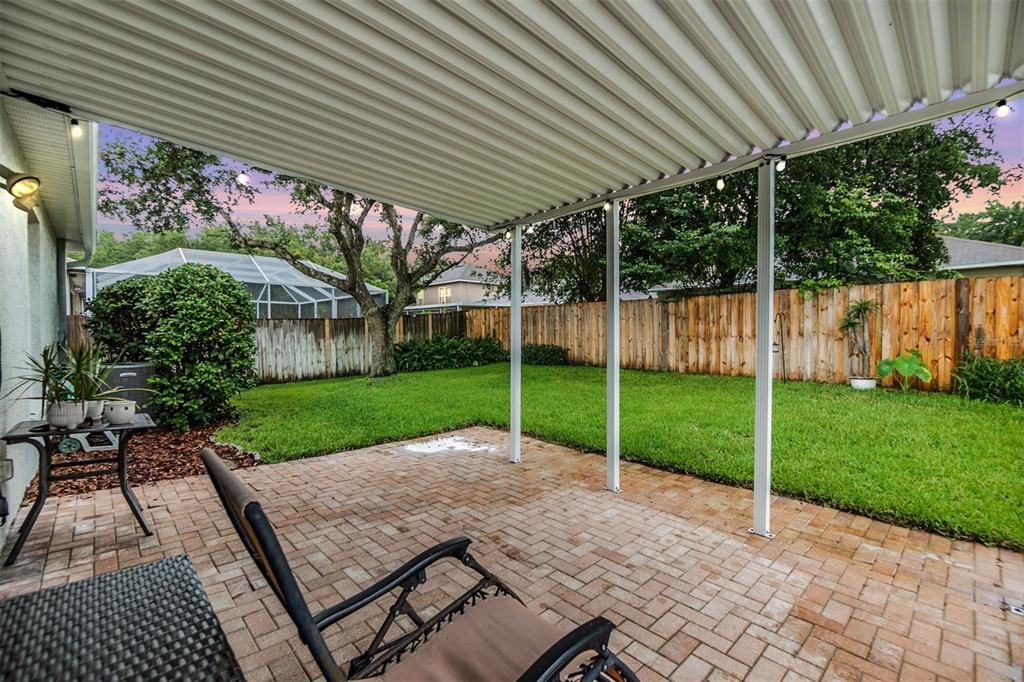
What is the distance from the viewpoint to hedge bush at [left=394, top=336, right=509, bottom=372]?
40.9 feet

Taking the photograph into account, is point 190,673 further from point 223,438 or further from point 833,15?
point 223,438

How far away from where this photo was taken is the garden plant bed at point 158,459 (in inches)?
169

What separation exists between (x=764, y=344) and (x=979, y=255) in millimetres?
14653

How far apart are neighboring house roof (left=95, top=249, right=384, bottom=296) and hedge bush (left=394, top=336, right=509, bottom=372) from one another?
262 cm

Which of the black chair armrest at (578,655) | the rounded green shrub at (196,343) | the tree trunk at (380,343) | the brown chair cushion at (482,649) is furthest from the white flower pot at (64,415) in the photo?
the tree trunk at (380,343)

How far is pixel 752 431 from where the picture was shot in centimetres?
568

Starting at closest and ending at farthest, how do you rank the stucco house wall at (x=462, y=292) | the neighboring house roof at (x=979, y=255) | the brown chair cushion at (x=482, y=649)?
the brown chair cushion at (x=482, y=649) < the neighboring house roof at (x=979, y=255) < the stucco house wall at (x=462, y=292)

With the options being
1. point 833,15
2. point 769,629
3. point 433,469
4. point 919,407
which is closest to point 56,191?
point 433,469

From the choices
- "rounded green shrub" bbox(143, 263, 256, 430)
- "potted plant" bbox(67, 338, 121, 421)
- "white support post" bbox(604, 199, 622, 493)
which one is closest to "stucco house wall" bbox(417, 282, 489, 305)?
"rounded green shrub" bbox(143, 263, 256, 430)

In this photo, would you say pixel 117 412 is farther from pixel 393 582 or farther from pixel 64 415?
pixel 393 582

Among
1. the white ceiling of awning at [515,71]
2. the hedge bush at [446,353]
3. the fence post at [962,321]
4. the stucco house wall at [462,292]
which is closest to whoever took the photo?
the white ceiling of awning at [515,71]

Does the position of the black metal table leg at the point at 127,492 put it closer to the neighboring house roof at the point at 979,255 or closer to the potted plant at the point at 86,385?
the potted plant at the point at 86,385

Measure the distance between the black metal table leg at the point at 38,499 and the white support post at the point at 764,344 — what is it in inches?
189

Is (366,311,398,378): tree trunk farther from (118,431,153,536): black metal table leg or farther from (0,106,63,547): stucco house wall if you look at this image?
(118,431,153,536): black metal table leg
